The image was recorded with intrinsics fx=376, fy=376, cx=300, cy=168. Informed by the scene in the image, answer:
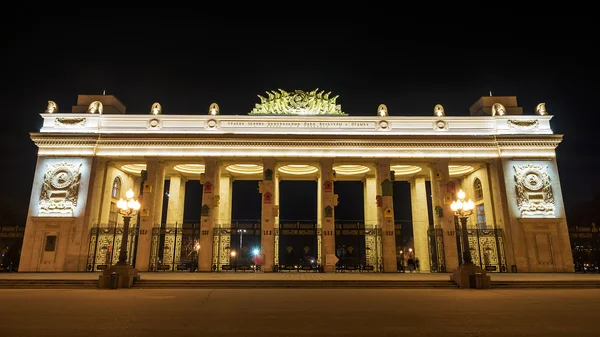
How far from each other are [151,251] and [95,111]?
34.5ft

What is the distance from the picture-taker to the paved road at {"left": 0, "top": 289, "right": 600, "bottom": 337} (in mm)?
6273

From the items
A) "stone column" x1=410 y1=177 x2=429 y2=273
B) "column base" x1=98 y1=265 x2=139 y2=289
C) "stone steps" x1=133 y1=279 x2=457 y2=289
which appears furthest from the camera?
"stone column" x1=410 y1=177 x2=429 y2=273

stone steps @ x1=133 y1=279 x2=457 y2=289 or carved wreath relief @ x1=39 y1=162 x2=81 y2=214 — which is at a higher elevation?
carved wreath relief @ x1=39 y1=162 x2=81 y2=214

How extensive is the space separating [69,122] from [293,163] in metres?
15.4

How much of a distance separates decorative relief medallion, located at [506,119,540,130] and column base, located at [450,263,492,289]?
47.2 ft

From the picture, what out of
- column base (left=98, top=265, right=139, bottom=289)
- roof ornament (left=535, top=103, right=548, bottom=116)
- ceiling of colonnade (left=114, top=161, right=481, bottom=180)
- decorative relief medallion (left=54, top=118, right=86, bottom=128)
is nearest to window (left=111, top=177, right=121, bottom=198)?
ceiling of colonnade (left=114, top=161, right=481, bottom=180)

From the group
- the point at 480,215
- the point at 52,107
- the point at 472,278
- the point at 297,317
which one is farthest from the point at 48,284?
the point at 480,215

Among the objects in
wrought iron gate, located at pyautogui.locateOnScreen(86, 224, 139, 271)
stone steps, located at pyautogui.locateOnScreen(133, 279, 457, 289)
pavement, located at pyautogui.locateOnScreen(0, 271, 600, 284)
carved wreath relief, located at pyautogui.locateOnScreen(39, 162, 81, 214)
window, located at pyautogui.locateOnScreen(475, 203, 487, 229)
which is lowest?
stone steps, located at pyautogui.locateOnScreen(133, 279, 457, 289)

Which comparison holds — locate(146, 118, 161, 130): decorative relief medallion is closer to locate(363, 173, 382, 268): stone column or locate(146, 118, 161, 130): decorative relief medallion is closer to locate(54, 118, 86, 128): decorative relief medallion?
locate(54, 118, 86, 128): decorative relief medallion

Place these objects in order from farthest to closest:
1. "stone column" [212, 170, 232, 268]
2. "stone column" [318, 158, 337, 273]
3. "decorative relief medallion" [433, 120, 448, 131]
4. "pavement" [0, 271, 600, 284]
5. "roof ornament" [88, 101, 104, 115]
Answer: "roof ornament" [88, 101, 104, 115]
"decorative relief medallion" [433, 120, 448, 131]
"stone column" [212, 170, 232, 268]
"stone column" [318, 158, 337, 273]
"pavement" [0, 271, 600, 284]

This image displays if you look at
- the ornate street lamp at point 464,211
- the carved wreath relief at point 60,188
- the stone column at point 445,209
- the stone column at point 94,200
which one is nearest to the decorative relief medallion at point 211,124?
the stone column at point 94,200

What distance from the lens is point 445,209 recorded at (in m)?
24.8

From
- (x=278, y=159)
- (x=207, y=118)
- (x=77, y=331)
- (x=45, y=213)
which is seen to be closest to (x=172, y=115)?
(x=207, y=118)

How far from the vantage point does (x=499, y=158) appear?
25.2 m
